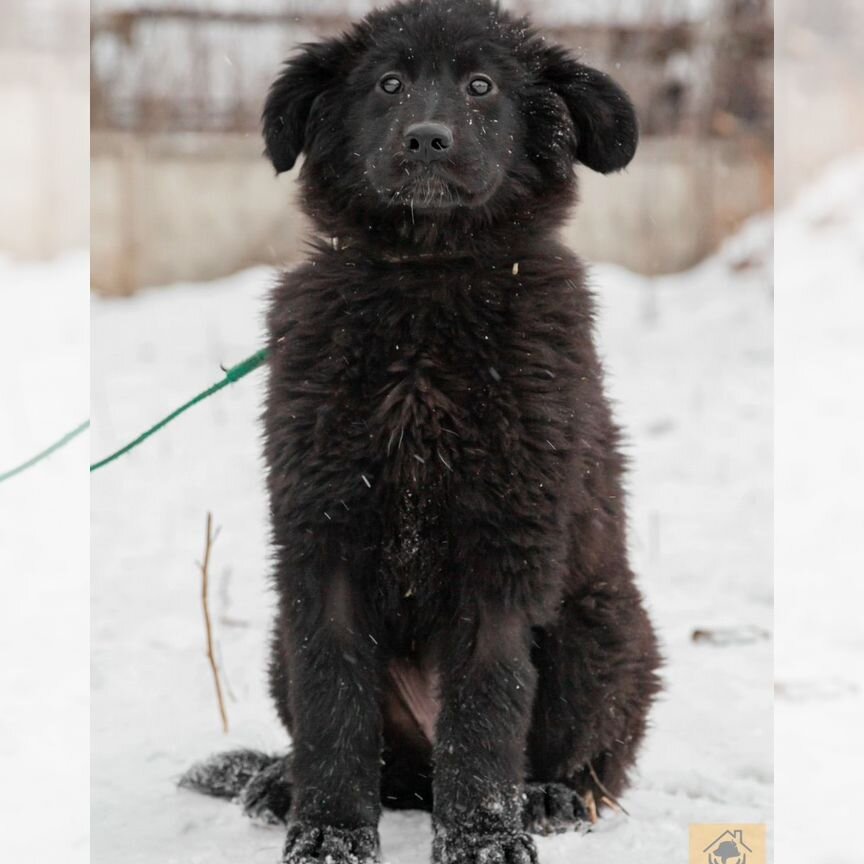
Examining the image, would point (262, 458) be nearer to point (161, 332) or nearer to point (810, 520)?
point (810, 520)

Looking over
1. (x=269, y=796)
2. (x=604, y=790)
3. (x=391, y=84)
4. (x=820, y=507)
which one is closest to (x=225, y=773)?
(x=269, y=796)

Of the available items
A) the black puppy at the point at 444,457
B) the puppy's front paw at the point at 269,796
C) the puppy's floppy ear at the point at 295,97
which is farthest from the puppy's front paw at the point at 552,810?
the puppy's floppy ear at the point at 295,97

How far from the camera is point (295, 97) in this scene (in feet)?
10.3

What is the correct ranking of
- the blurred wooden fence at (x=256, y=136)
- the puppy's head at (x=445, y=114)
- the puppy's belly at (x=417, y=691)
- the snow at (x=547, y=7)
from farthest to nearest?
the blurred wooden fence at (x=256, y=136)
the snow at (x=547, y=7)
the puppy's belly at (x=417, y=691)
the puppy's head at (x=445, y=114)

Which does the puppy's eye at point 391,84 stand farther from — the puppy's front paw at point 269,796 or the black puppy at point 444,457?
the puppy's front paw at point 269,796

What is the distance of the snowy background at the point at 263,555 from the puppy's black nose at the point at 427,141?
25.9 inches

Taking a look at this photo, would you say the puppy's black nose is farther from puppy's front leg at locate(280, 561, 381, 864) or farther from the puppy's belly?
the puppy's belly

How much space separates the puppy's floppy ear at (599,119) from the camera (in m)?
3.03

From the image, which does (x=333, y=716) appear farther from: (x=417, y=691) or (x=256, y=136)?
(x=256, y=136)

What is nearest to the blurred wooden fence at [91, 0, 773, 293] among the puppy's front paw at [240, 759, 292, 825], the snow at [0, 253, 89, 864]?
the snow at [0, 253, 89, 864]

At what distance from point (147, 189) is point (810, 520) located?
3.56 m

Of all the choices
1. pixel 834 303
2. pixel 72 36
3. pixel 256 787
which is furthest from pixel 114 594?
pixel 834 303

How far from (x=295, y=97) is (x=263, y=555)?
239 cm

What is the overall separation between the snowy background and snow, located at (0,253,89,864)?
0.49ft
